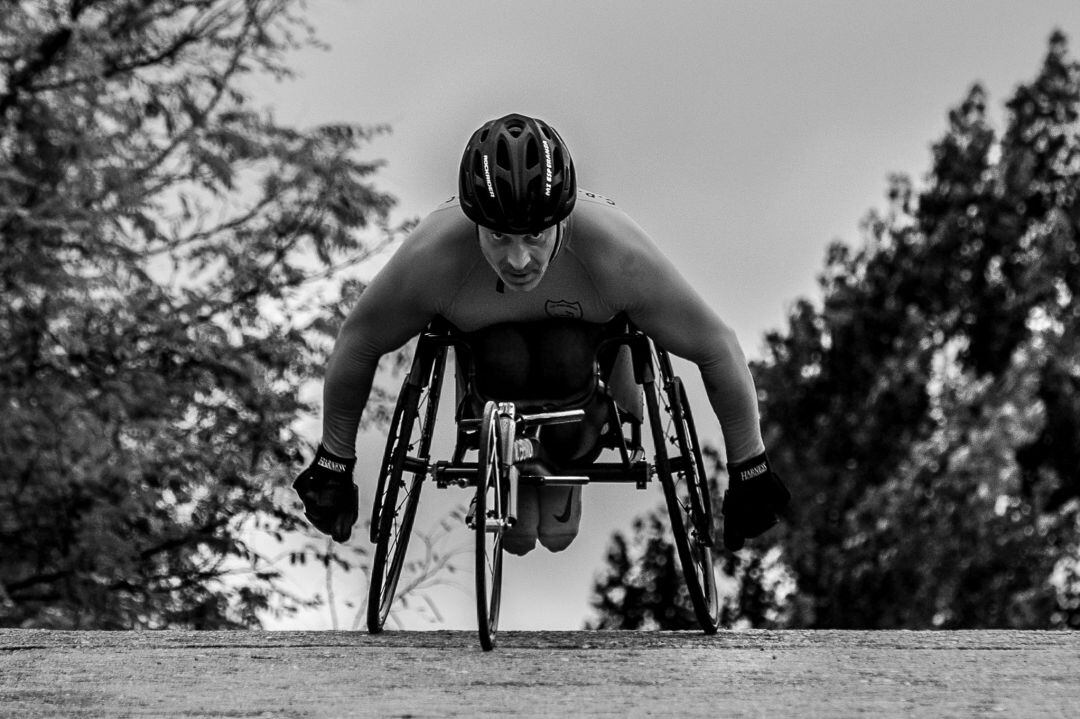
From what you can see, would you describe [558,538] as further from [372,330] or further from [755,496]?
[372,330]

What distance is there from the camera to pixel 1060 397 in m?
28.3

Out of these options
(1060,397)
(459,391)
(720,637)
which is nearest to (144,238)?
(459,391)

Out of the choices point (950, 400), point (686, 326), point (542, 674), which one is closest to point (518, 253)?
point (686, 326)

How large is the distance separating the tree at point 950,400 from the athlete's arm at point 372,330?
70.0ft

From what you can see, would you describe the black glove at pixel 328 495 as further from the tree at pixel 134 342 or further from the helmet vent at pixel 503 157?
the tree at pixel 134 342

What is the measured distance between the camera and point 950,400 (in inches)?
1139

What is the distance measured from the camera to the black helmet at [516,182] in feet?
19.0

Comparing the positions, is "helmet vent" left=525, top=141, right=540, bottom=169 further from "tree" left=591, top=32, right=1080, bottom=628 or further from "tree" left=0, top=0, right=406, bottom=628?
"tree" left=591, top=32, right=1080, bottom=628

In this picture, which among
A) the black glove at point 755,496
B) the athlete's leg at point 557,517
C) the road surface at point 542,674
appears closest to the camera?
the road surface at point 542,674

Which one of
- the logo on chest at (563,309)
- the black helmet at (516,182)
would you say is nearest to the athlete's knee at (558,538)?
the logo on chest at (563,309)

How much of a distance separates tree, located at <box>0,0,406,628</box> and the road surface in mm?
6056

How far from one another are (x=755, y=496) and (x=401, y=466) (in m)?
1.45

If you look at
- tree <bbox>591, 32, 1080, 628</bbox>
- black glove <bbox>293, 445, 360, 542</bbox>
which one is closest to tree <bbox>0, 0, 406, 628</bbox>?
black glove <bbox>293, 445, 360, 542</bbox>

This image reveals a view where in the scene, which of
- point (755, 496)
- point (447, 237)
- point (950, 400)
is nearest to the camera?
point (447, 237)
